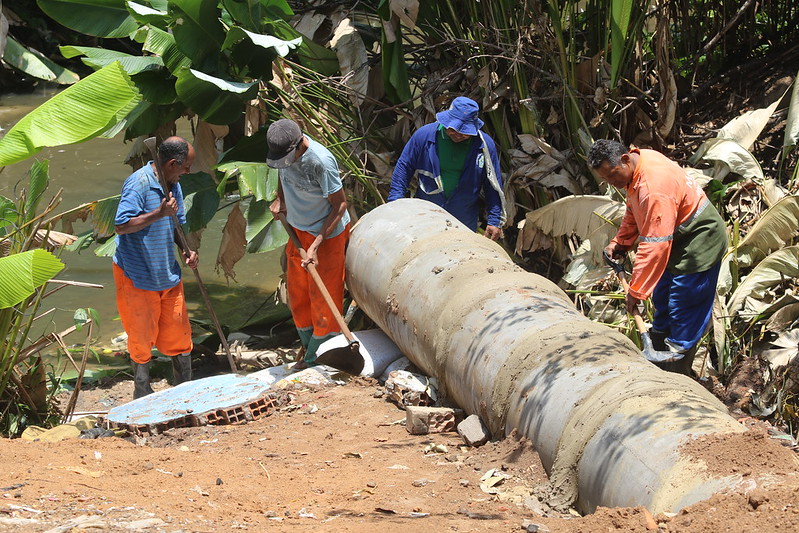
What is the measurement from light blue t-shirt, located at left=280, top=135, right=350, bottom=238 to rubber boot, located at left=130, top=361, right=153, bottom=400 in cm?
147

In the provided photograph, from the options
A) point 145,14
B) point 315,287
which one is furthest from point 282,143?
point 145,14

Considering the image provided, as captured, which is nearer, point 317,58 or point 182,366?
point 182,366

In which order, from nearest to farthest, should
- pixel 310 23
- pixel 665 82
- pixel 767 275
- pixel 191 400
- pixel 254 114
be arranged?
pixel 191 400
pixel 767 275
pixel 665 82
pixel 254 114
pixel 310 23

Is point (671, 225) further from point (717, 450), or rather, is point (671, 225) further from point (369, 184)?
point (369, 184)

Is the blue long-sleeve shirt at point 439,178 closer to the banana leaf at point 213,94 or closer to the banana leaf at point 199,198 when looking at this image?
the banana leaf at point 213,94

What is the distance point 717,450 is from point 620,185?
2.03 m

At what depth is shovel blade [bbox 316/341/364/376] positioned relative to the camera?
6344 millimetres

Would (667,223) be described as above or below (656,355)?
above

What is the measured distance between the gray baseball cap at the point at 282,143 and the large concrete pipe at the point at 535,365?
0.93 m

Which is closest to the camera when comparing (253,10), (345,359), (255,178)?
(345,359)

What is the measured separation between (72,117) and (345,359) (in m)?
2.67

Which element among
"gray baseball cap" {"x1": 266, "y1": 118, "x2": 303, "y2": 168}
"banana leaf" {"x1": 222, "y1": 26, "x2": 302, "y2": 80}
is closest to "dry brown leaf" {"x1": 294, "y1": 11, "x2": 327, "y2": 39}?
"banana leaf" {"x1": 222, "y1": 26, "x2": 302, "y2": 80}

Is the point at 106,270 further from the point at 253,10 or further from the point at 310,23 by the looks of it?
the point at 253,10

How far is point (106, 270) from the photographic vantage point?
1070 centimetres
